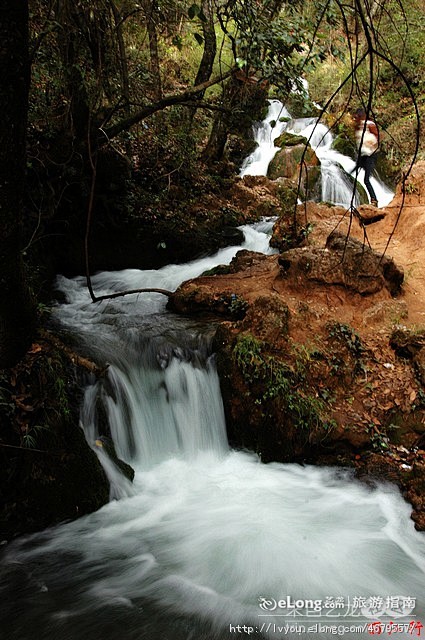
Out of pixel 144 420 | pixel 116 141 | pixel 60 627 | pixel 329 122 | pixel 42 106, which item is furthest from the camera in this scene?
pixel 329 122

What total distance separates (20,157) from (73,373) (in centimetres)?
Result: 233

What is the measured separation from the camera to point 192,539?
4.04 meters

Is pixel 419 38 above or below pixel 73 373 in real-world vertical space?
above

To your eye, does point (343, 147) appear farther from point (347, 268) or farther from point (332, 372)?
point (332, 372)

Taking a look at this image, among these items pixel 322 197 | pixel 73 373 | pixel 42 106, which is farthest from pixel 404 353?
pixel 322 197

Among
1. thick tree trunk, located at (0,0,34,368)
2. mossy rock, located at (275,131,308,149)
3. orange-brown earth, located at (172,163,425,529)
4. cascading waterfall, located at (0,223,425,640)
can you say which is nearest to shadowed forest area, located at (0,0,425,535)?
thick tree trunk, located at (0,0,34,368)

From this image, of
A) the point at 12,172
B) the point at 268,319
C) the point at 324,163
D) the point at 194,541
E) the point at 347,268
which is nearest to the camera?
the point at 12,172

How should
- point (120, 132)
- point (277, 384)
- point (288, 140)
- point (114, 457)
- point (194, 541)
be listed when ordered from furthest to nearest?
point (288, 140) < point (120, 132) < point (277, 384) < point (114, 457) < point (194, 541)

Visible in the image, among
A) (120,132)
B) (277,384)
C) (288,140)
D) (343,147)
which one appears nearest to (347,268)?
(277,384)

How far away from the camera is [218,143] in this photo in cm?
1225

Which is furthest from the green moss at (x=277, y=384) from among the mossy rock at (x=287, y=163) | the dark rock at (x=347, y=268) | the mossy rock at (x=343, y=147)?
the mossy rock at (x=343, y=147)

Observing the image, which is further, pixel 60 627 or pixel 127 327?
pixel 127 327

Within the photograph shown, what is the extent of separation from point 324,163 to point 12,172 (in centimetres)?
1235

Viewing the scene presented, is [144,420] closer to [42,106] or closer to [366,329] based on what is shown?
[366,329]
